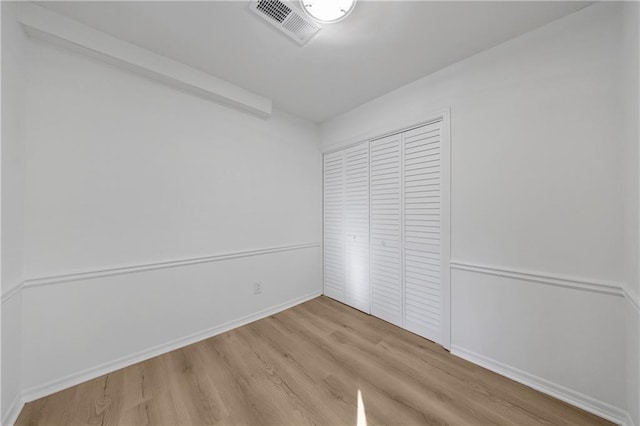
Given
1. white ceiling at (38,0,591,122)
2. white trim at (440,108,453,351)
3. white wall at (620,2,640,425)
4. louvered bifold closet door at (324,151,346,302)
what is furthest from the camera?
louvered bifold closet door at (324,151,346,302)

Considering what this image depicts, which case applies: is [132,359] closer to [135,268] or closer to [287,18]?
[135,268]

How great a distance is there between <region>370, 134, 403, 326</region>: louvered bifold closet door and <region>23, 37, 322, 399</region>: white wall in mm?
1181

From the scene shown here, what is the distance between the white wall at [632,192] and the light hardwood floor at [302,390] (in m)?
0.40

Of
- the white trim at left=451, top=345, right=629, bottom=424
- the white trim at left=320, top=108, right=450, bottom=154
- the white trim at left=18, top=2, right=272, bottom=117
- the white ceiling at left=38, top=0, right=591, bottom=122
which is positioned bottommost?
the white trim at left=451, top=345, right=629, bottom=424

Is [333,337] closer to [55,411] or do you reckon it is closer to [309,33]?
[55,411]

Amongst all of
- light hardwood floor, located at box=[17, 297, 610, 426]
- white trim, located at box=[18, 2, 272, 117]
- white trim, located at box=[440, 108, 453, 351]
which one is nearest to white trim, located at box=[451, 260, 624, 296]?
white trim, located at box=[440, 108, 453, 351]

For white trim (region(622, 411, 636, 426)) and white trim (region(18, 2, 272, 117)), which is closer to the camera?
white trim (region(622, 411, 636, 426))

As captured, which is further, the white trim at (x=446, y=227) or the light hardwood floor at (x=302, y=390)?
the white trim at (x=446, y=227)

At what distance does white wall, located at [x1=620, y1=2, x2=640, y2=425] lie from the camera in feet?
3.64

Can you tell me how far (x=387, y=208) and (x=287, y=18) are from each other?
1.81 m

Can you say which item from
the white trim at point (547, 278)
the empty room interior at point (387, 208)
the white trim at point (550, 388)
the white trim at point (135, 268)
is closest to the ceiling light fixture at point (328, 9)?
the empty room interior at point (387, 208)

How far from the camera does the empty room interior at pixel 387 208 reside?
1.32 meters

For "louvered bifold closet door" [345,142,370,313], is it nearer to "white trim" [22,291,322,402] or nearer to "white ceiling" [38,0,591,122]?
"white ceiling" [38,0,591,122]

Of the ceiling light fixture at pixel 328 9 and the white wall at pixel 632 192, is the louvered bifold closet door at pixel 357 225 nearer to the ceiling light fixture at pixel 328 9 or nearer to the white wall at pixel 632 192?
the ceiling light fixture at pixel 328 9
